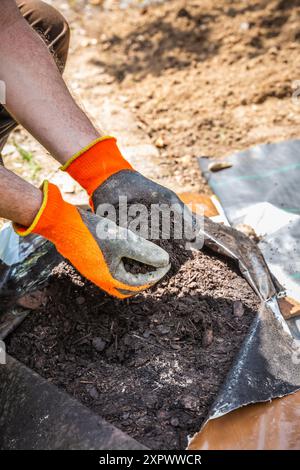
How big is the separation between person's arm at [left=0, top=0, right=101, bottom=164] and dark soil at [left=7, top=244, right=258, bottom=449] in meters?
0.53

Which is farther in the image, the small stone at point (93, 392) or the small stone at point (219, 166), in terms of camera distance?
the small stone at point (219, 166)

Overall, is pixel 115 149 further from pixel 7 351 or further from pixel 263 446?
pixel 263 446

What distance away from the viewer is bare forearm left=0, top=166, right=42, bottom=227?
1.51m

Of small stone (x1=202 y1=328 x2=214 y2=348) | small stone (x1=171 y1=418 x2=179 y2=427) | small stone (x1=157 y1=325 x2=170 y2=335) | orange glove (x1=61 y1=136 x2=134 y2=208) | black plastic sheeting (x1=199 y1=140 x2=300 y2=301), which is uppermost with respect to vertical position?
orange glove (x1=61 y1=136 x2=134 y2=208)

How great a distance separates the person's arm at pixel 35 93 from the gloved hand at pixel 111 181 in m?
0.07

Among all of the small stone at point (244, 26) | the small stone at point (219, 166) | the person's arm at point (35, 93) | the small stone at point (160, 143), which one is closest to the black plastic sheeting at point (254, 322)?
the person's arm at point (35, 93)

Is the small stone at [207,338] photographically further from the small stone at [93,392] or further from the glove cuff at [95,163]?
the glove cuff at [95,163]

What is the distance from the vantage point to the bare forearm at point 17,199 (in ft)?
4.97

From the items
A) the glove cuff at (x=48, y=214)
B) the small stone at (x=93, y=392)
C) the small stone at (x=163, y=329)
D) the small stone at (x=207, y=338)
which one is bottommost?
the small stone at (x=207, y=338)

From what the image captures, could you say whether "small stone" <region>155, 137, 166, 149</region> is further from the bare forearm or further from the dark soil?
the bare forearm

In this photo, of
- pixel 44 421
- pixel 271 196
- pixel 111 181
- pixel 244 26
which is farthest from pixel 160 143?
pixel 44 421

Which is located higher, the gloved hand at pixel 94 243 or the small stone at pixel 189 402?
the gloved hand at pixel 94 243

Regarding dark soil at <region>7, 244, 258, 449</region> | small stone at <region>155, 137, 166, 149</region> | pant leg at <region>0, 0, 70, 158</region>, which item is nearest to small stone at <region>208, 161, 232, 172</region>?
small stone at <region>155, 137, 166, 149</region>

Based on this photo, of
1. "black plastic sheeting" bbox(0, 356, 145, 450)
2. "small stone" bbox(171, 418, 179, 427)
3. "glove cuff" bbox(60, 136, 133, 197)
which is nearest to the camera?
"black plastic sheeting" bbox(0, 356, 145, 450)
